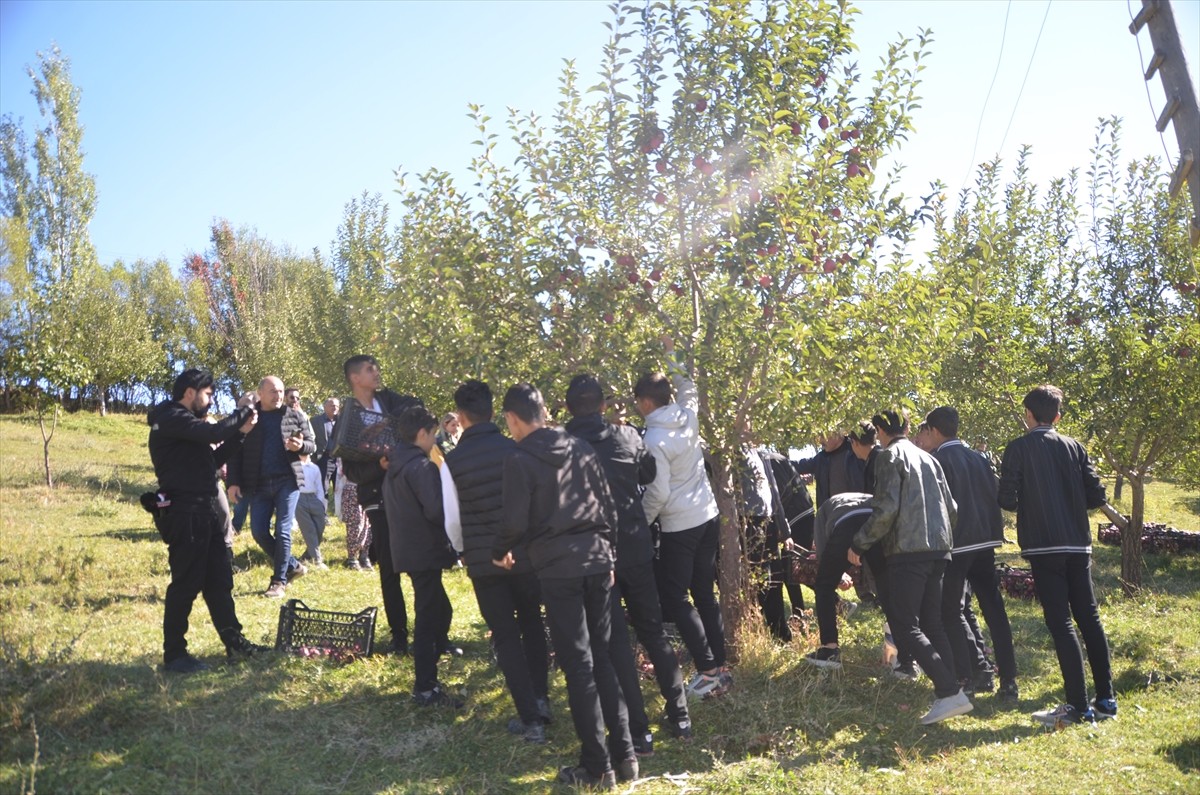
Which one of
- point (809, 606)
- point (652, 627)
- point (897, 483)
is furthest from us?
point (809, 606)

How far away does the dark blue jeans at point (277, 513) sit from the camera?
31.2 feet

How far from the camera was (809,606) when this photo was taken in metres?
10.4

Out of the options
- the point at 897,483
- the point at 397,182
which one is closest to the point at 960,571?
the point at 897,483

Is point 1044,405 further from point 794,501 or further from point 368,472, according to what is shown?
point 368,472

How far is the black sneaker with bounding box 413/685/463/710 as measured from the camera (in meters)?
6.55

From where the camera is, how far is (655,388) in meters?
6.48

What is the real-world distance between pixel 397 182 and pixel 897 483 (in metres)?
4.25

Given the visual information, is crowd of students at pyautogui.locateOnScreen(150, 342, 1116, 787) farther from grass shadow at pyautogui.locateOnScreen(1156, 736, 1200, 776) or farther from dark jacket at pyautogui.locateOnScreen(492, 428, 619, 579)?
grass shadow at pyautogui.locateOnScreen(1156, 736, 1200, 776)

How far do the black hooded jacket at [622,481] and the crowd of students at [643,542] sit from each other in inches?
0.5

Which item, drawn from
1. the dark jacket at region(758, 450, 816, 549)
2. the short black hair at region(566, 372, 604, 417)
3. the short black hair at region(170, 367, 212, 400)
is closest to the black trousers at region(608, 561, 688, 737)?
the short black hair at region(566, 372, 604, 417)

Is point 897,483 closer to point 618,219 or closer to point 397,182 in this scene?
point 618,219

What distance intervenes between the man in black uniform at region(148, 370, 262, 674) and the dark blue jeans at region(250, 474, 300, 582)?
217 centimetres

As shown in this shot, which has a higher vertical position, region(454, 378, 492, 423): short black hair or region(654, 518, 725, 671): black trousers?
region(454, 378, 492, 423): short black hair

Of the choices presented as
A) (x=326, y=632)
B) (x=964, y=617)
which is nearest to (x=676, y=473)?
(x=964, y=617)
